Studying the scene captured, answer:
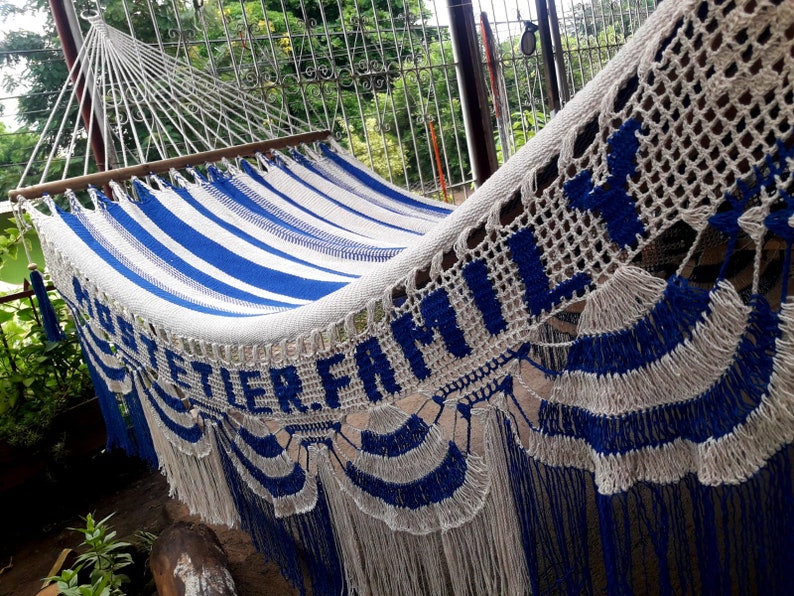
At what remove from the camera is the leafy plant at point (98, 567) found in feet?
4.12

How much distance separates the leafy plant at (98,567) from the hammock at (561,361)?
29cm

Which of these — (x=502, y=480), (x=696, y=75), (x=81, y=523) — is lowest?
(x=81, y=523)

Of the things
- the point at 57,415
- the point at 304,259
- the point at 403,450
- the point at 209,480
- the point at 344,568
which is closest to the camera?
the point at 403,450

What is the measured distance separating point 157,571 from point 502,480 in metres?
0.86

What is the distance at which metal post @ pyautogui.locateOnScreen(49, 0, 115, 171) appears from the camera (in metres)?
1.84

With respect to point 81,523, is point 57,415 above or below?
above

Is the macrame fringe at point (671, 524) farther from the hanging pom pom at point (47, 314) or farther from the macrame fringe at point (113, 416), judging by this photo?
the hanging pom pom at point (47, 314)

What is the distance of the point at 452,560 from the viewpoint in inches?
32.6

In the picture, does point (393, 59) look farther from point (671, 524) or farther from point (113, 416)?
point (671, 524)

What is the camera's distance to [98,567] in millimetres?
1395

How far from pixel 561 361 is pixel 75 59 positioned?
64.5 inches

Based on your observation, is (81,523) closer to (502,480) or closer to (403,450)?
(403,450)

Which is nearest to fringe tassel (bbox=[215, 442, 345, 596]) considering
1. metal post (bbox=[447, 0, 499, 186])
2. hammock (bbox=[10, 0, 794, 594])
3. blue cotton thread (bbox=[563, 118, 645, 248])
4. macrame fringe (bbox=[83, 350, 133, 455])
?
hammock (bbox=[10, 0, 794, 594])

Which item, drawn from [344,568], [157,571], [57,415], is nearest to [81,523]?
[57,415]
